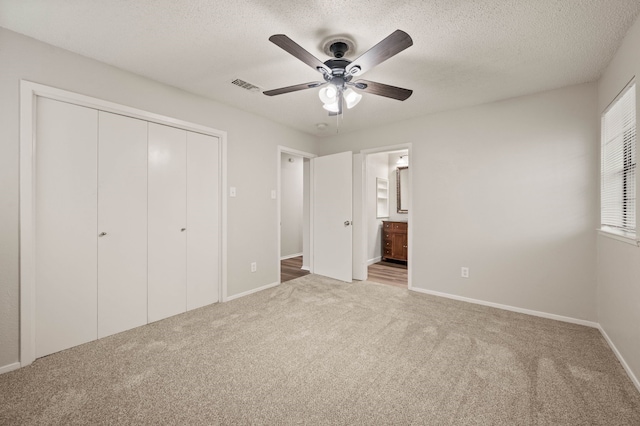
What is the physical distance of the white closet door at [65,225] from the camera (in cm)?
209

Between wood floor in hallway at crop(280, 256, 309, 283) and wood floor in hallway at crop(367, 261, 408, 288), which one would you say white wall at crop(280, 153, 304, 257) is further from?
wood floor in hallway at crop(367, 261, 408, 288)

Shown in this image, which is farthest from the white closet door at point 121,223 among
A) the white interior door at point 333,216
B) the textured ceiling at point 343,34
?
the white interior door at point 333,216

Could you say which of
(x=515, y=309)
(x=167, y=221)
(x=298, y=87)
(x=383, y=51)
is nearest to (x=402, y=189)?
(x=515, y=309)

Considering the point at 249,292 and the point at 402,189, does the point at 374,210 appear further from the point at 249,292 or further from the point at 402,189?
the point at 249,292

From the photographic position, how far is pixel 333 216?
4.40 metres

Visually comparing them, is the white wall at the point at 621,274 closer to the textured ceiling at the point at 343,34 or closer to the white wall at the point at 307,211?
the textured ceiling at the point at 343,34

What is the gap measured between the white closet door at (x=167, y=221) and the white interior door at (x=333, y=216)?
2202 mm

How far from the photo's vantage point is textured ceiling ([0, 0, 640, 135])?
5.55 ft

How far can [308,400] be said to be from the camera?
1610 millimetres

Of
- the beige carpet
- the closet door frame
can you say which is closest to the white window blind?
the beige carpet

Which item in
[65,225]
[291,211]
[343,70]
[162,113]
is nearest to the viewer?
[343,70]

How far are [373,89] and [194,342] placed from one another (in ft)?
8.47

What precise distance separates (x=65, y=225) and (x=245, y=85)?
2.02 m

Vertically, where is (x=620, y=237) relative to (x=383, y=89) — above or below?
below
